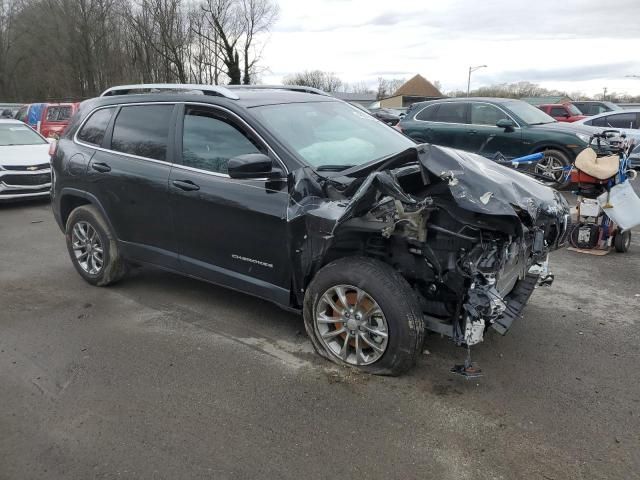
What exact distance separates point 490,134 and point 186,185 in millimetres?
8010

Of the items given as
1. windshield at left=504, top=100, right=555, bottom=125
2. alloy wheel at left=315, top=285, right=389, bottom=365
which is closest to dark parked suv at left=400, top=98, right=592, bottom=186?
windshield at left=504, top=100, right=555, bottom=125

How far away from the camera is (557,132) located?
33.2ft

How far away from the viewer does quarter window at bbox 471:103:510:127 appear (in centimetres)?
1070

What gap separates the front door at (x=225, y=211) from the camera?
12.1 feet

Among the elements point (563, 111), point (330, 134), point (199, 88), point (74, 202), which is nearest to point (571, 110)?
point (563, 111)

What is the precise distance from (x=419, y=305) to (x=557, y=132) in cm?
837

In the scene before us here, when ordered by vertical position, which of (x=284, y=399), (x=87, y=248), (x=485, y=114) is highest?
(x=485, y=114)

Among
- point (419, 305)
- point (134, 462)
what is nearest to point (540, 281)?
point (419, 305)

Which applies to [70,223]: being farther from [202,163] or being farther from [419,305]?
[419,305]

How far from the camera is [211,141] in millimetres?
4062

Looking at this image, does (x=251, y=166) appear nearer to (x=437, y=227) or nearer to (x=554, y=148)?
(x=437, y=227)

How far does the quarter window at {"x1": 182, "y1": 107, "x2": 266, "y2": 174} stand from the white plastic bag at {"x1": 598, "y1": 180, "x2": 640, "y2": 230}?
426 centimetres

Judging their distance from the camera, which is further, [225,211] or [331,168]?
[225,211]

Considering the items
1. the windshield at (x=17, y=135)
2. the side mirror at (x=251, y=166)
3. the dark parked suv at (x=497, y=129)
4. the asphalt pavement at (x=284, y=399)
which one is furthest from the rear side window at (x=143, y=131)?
the dark parked suv at (x=497, y=129)
